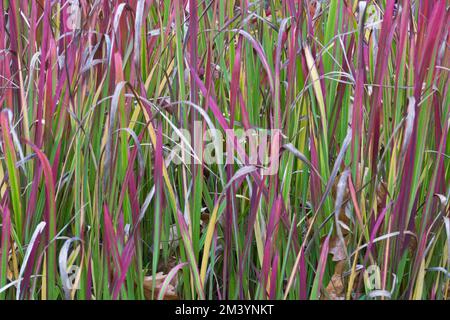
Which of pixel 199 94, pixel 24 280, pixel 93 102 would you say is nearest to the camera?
pixel 24 280

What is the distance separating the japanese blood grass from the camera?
1135 mm

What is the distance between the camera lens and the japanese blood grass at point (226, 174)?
3.72 feet

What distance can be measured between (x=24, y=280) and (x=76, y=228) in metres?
0.11

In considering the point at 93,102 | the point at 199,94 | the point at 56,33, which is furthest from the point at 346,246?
the point at 56,33

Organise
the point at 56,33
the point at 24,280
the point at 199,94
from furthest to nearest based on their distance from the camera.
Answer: the point at 56,33, the point at 199,94, the point at 24,280

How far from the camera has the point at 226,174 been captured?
1.26m

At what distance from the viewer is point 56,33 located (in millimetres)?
1499

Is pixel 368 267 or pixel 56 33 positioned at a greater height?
pixel 56 33

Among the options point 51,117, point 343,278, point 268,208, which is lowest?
point 343,278

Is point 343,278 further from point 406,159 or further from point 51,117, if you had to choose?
point 51,117

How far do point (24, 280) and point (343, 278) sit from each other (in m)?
0.49

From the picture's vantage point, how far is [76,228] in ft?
3.84

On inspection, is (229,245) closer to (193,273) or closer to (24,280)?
(193,273)

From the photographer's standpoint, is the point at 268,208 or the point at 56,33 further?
the point at 56,33
